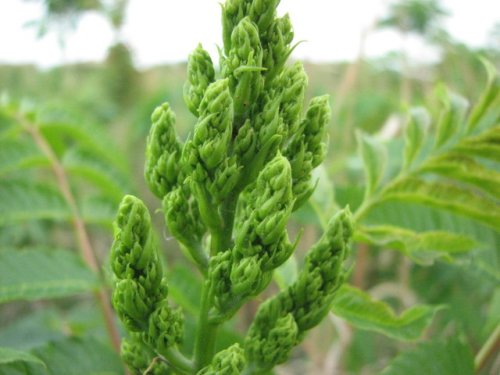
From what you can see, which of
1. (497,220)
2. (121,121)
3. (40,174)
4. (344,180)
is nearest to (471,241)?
(497,220)

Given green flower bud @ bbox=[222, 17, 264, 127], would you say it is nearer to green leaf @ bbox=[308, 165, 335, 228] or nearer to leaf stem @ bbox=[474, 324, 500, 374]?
green leaf @ bbox=[308, 165, 335, 228]

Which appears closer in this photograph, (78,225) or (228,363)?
(228,363)

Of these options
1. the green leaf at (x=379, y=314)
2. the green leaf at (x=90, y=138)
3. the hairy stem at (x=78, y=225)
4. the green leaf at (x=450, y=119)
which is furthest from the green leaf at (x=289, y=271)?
the green leaf at (x=90, y=138)

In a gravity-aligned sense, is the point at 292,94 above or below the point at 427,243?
above

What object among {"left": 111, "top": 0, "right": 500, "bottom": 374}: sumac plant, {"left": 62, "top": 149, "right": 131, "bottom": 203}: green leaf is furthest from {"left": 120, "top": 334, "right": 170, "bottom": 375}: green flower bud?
{"left": 62, "top": 149, "right": 131, "bottom": 203}: green leaf

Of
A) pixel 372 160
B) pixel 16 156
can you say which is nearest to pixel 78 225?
pixel 16 156

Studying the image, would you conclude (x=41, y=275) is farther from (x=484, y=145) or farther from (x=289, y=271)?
(x=484, y=145)

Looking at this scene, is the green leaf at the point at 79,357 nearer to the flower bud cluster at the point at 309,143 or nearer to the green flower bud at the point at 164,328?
the green flower bud at the point at 164,328

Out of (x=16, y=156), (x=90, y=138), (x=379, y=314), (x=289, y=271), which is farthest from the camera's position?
(x=90, y=138)

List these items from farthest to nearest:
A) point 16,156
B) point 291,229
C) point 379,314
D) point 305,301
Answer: point 291,229
point 16,156
point 379,314
point 305,301
